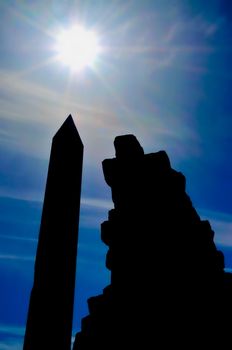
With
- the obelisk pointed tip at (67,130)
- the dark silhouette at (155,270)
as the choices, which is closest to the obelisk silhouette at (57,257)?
the obelisk pointed tip at (67,130)

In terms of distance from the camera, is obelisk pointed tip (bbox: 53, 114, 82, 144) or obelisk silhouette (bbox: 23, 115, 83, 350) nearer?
obelisk silhouette (bbox: 23, 115, 83, 350)

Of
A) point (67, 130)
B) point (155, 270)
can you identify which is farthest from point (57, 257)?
point (155, 270)

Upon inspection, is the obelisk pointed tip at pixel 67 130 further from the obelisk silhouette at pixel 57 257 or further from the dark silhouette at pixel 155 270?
the dark silhouette at pixel 155 270

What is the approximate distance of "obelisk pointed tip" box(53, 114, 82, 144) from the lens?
744cm

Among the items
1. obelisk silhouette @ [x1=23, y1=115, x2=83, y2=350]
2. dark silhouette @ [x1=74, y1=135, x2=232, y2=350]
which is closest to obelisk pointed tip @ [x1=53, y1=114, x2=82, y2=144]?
obelisk silhouette @ [x1=23, y1=115, x2=83, y2=350]

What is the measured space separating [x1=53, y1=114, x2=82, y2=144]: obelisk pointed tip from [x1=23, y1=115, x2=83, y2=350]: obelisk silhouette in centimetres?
26

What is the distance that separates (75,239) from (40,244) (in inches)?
25.8

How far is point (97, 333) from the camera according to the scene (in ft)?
25.2

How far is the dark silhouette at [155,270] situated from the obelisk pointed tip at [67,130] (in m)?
2.50

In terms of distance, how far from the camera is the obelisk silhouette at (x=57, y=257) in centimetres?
536

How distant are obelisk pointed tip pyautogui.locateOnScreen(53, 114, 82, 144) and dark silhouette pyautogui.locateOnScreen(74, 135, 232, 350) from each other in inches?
98.4

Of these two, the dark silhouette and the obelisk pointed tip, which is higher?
the obelisk pointed tip

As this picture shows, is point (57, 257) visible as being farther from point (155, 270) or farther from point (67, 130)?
point (155, 270)

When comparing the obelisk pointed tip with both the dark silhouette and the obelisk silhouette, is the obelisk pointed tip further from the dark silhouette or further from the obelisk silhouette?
the dark silhouette
